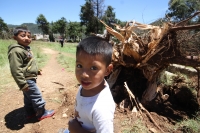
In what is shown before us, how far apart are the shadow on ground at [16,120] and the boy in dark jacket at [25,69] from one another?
0.34 ft

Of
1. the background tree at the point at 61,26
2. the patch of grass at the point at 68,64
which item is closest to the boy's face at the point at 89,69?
the patch of grass at the point at 68,64

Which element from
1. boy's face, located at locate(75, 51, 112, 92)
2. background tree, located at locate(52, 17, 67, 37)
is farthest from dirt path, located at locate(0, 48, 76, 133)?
background tree, located at locate(52, 17, 67, 37)

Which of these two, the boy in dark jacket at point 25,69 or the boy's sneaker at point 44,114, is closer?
the boy in dark jacket at point 25,69

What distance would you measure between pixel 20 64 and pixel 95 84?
1.85 m

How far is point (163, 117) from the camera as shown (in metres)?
3.25

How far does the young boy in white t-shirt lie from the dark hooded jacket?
66.1 inches

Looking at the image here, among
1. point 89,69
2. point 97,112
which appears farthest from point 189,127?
point 89,69

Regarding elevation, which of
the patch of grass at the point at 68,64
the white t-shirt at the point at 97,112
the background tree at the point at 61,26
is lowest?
the patch of grass at the point at 68,64

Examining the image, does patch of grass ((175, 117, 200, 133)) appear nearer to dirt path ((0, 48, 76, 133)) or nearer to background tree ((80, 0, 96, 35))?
dirt path ((0, 48, 76, 133))

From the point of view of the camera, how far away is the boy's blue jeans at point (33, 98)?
2.82 meters

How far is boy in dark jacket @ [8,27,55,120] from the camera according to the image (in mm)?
2545

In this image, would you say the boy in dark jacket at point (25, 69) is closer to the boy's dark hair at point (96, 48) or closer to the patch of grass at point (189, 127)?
the boy's dark hair at point (96, 48)

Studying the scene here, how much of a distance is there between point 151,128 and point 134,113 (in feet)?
1.50

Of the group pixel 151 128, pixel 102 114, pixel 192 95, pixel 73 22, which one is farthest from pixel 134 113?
pixel 73 22
